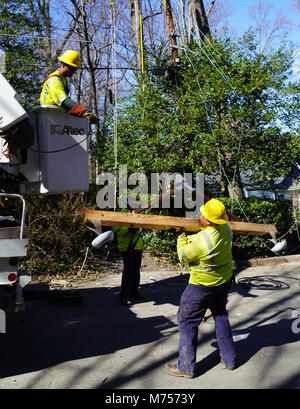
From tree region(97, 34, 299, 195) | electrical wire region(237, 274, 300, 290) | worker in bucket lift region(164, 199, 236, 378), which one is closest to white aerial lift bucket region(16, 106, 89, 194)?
worker in bucket lift region(164, 199, 236, 378)

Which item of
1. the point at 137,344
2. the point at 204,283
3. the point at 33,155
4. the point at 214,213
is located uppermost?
the point at 33,155

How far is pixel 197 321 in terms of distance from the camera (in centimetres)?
399

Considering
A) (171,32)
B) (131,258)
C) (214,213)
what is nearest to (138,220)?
(214,213)

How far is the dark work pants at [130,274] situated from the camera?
662cm

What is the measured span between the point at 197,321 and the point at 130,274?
2879 millimetres

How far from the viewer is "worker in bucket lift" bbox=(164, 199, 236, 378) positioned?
3.94 m

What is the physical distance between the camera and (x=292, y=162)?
32.1 ft

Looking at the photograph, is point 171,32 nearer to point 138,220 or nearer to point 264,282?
point 264,282

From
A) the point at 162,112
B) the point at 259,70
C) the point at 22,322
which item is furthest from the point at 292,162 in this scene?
the point at 22,322

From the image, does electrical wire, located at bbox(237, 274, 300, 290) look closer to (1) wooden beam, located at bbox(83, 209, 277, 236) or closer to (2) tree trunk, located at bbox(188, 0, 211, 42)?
(1) wooden beam, located at bbox(83, 209, 277, 236)

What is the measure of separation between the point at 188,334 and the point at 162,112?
7.77m

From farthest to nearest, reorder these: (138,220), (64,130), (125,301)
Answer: (125,301), (138,220), (64,130)

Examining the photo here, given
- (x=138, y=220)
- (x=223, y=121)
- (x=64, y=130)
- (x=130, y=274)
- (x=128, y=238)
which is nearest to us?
(x=64, y=130)
